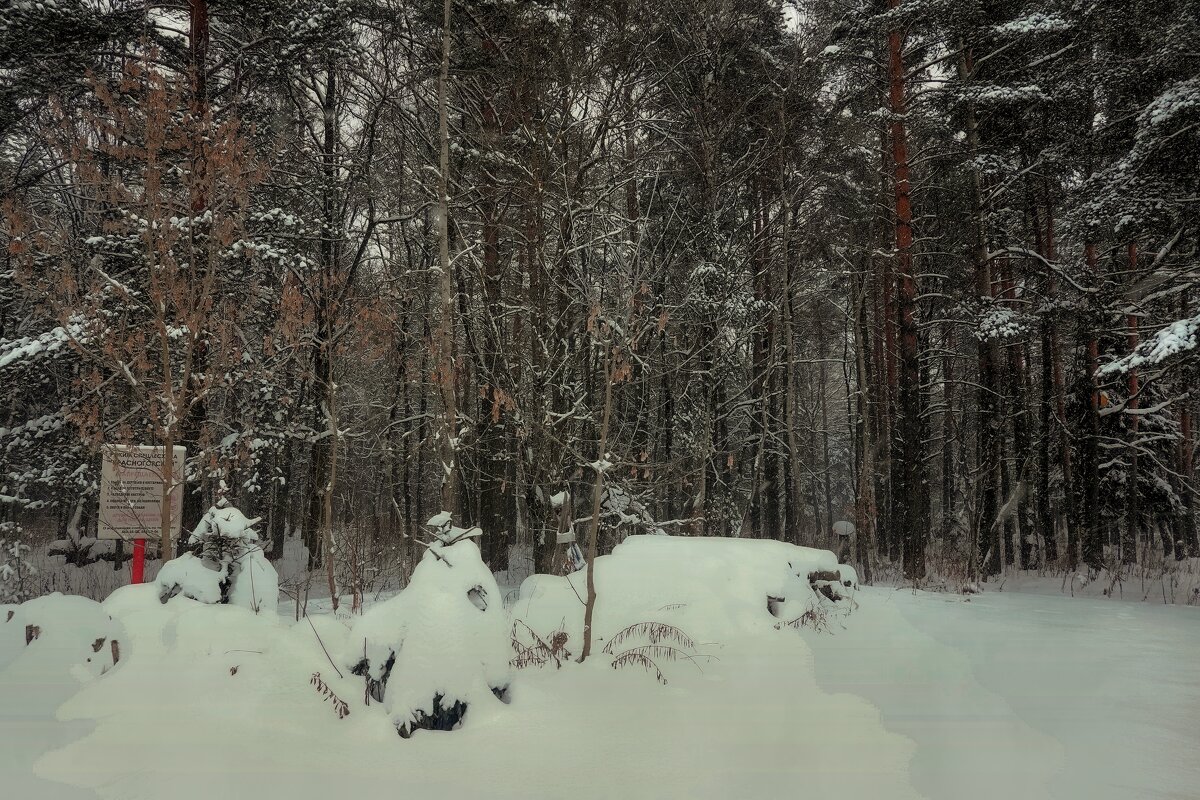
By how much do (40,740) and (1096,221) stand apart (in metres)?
11.9

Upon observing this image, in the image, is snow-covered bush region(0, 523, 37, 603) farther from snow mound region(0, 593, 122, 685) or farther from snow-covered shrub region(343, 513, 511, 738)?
snow-covered shrub region(343, 513, 511, 738)

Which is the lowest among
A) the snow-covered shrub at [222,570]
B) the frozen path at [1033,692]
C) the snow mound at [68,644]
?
the frozen path at [1033,692]

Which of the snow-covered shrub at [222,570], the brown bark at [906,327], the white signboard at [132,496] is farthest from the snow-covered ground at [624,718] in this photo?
the brown bark at [906,327]

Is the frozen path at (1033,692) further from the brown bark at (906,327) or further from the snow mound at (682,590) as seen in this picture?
the brown bark at (906,327)

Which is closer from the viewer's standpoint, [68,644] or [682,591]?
[68,644]

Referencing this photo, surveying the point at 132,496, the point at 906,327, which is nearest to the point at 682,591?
the point at 132,496

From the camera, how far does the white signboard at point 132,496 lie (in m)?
6.74

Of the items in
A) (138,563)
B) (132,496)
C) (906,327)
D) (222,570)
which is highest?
(906,327)

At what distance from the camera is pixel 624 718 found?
13.2 ft

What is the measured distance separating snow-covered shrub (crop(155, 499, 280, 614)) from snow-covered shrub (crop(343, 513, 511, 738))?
1.24 m

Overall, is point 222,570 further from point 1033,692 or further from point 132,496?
point 1033,692

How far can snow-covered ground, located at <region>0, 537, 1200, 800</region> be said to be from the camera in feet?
10.5

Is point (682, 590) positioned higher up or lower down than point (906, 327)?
lower down

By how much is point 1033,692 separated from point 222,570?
5694 mm
